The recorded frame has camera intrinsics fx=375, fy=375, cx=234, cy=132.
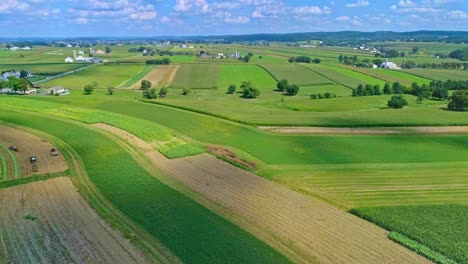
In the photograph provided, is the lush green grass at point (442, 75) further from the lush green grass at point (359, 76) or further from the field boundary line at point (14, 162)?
the field boundary line at point (14, 162)

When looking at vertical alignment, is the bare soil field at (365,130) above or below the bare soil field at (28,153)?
below

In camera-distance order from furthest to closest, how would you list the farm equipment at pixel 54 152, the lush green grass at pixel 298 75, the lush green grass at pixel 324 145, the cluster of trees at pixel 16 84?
the lush green grass at pixel 298 75 < the cluster of trees at pixel 16 84 < the lush green grass at pixel 324 145 < the farm equipment at pixel 54 152

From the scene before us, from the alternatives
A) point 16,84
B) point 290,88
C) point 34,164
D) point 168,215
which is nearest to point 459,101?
point 290,88

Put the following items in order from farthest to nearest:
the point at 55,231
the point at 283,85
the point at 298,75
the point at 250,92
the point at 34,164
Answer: the point at 298,75 → the point at 283,85 → the point at 250,92 → the point at 34,164 → the point at 55,231

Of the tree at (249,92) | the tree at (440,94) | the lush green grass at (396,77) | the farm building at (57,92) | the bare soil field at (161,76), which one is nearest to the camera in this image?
the farm building at (57,92)

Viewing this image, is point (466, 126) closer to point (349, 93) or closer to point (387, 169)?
point (387, 169)

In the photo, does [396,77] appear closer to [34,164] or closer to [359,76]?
[359,76]

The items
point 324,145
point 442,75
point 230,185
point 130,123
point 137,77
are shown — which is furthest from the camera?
point 442,75

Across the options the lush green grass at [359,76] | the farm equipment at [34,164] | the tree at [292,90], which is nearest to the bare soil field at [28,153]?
the farm equipment at [34,164]
